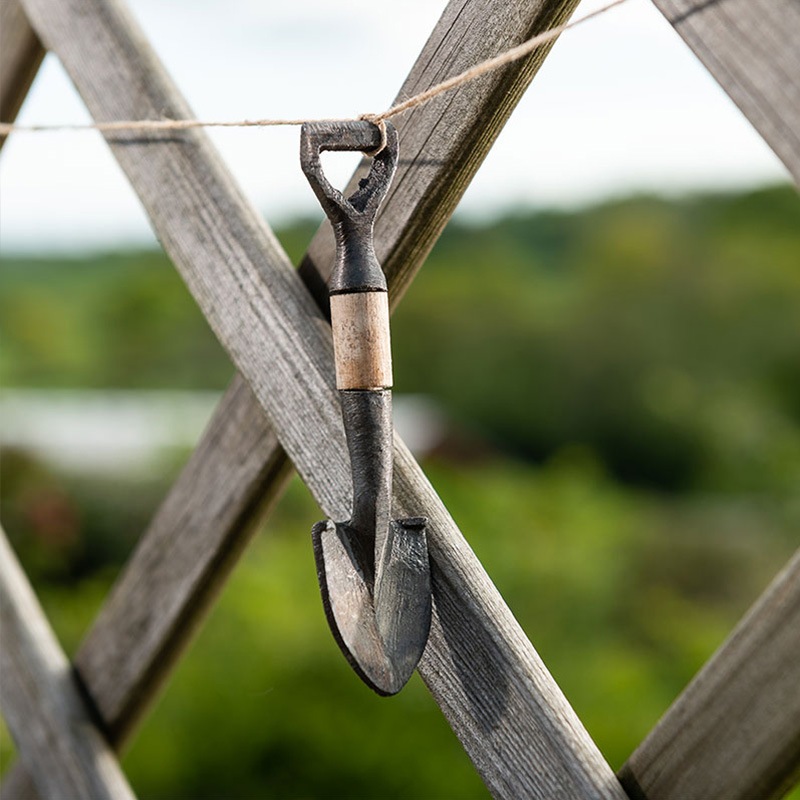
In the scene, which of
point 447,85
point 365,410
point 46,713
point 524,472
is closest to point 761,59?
point 447,85

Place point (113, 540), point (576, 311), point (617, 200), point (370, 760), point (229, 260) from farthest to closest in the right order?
point (617, 200) → point (576, 311) → point (113, 540) → point (370, 760) → point (229, 260)

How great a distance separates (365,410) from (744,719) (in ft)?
0.83

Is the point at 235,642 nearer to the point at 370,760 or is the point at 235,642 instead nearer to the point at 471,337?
the point at 370,760

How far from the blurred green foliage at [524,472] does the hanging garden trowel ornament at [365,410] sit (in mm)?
1783

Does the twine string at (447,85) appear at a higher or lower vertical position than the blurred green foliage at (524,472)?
higher

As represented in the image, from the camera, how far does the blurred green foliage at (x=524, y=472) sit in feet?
7.64

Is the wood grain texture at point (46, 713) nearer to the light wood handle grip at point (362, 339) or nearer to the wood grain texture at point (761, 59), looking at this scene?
the light wood handle grip at point (362, 339)

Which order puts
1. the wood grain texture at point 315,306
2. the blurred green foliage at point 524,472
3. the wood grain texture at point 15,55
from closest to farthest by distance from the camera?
the wood grain texture at point 315,306 < the wood grain texture at point 15,55 < the blurred green foliage at point 524,472

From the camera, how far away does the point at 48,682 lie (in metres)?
0.89

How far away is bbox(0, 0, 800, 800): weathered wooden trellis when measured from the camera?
1.62 feet

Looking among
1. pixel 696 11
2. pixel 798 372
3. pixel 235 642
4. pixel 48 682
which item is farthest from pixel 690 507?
pixel 696 11

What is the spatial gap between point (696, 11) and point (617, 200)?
471cm

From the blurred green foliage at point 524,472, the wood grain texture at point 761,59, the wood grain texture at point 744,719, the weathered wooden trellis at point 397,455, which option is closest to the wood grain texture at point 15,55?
the weathered wooden trellis at point 397,455

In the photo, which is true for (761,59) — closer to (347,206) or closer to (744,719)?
(347,206)
